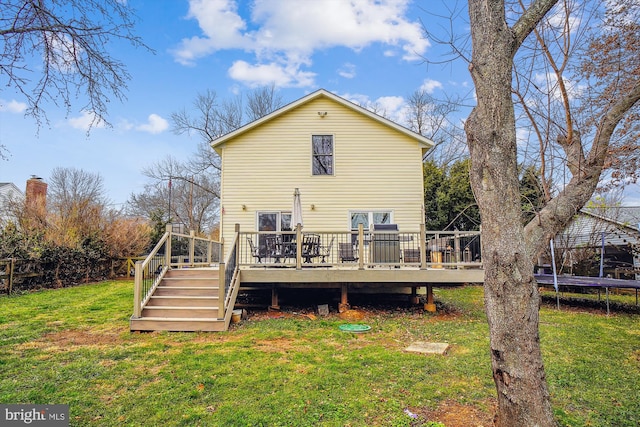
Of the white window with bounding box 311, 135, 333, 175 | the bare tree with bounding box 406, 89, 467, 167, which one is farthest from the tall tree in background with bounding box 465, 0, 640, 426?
the bare tree with bounding box 406, 89, 467, 167

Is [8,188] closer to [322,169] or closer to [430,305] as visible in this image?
[322,169]

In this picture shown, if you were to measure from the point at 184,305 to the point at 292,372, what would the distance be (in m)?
3.66

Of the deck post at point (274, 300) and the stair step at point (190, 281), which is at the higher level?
the stair step at point (190, 281)

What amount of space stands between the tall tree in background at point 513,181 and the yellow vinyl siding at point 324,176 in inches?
336

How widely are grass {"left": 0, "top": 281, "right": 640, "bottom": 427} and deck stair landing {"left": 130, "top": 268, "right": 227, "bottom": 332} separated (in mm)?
274

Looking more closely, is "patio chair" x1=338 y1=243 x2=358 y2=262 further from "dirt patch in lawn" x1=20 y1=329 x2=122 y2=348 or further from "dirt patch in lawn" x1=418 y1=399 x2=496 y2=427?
"dirt patch in lawn" x1=418 y1=399 x2=496 y2=427

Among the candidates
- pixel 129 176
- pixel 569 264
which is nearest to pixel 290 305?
pixel 569 264

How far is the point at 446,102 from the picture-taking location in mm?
3340

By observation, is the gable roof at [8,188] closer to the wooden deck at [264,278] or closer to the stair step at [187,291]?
the wooden deck at [264,278]

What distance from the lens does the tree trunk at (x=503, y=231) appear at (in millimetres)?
2381

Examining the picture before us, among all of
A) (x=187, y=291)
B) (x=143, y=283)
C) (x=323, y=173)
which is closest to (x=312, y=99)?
(x=323, y=173)

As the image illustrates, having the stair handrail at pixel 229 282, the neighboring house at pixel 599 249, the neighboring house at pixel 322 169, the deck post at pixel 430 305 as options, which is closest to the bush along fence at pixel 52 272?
the neighboring house at pixel 322 169

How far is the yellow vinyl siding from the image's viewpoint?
11547 millimetres

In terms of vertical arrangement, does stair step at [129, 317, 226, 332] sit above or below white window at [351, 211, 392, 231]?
below
